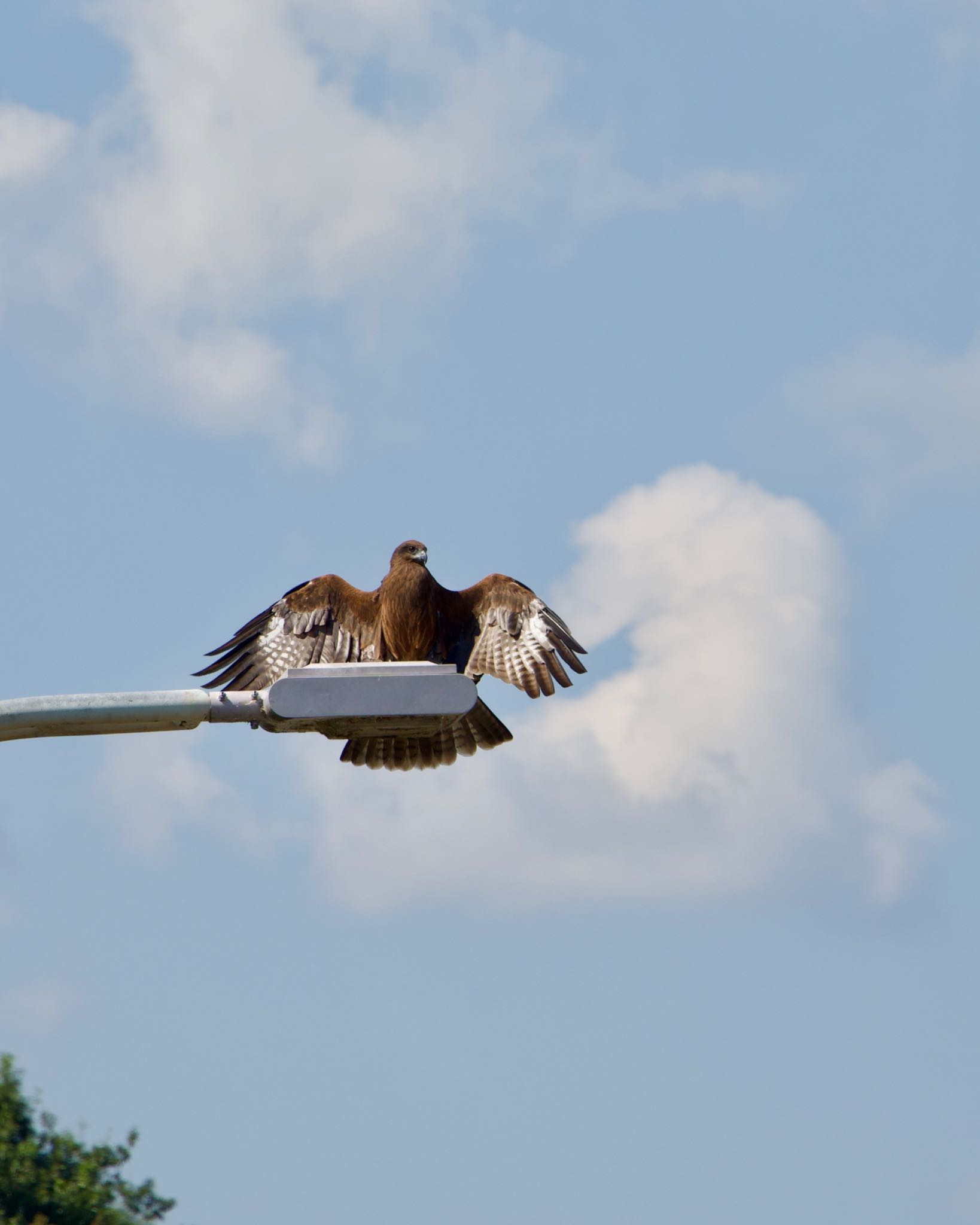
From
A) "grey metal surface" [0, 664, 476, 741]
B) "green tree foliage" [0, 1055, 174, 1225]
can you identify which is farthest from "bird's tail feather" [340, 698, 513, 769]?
"green tree foliage" [0, 1055, 174, 1225]

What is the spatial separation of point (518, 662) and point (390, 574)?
106 centimetres

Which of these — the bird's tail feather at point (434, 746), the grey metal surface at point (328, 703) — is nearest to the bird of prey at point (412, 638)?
the bird's tail feather at point (434, 746)

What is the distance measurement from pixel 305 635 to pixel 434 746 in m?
1.13

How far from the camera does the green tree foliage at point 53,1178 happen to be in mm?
37125

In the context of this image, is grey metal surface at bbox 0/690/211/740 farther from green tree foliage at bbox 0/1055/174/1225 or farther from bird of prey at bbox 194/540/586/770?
green tree foliage at bbox 0/1055/174/1225

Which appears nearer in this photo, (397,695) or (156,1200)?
(397,695)

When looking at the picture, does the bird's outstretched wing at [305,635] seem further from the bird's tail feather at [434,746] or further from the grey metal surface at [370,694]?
the grey metal surface at [370,694]

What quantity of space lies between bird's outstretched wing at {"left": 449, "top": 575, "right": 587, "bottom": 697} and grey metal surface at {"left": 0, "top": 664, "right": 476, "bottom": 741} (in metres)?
5.58

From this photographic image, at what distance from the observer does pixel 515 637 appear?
44.8ft

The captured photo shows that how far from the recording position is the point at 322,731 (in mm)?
7656

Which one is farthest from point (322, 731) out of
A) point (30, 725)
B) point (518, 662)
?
point (518, 662)

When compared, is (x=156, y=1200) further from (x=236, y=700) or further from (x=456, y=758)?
(x=236, y=700)

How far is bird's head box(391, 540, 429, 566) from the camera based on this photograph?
45.4 ft

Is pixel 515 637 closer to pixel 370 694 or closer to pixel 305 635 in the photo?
pixel 305 635
